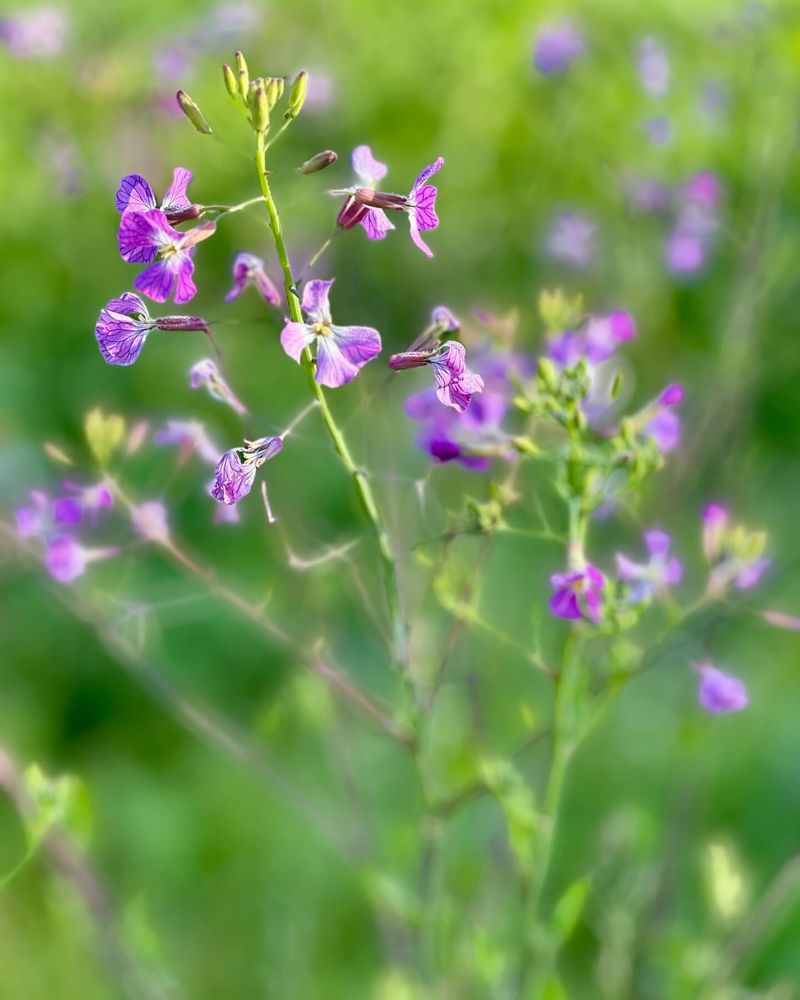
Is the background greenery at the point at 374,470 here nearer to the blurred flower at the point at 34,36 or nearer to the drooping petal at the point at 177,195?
the blurred flower at the point at 34,36

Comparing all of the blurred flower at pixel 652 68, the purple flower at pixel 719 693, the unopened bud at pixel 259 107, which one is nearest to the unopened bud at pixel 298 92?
the unopened bud at pixel 259 107

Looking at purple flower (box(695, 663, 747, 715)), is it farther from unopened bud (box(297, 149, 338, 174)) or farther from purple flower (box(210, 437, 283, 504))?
unopened bud (box(297, 149, 338, 174))

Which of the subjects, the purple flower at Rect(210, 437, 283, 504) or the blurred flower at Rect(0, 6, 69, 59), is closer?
the purple flower at Rect(210, 437, 283, 504)

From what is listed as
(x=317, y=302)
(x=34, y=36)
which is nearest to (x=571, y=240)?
(x=34, y=36)

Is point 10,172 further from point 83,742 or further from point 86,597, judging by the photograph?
point 86,597

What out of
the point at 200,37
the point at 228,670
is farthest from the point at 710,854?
the point at 200,37

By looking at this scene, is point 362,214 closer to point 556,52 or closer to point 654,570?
point 654,570

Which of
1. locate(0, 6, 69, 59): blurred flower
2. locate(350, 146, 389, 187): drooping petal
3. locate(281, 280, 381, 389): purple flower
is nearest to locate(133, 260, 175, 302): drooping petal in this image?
locate(281, 280, 381, 389): purple flower
